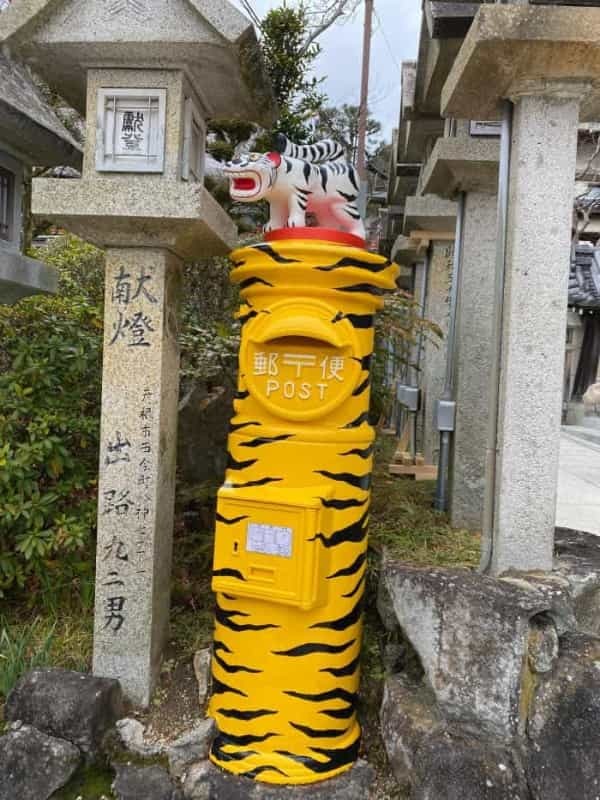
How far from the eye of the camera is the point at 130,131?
267cm

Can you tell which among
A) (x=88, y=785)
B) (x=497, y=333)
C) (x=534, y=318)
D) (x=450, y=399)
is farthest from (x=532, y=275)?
(x=88, y=785)

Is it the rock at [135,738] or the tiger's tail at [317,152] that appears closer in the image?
the rock at [135,738]

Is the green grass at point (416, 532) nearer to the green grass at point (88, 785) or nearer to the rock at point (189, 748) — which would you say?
the rock at point (189, 748)

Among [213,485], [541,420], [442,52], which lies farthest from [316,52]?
[541,420]

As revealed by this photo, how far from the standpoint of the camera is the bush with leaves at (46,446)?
310 cm

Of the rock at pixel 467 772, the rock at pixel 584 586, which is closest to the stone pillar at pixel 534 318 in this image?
the rock at pixel 584 586

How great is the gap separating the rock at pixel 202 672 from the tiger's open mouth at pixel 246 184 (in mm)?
2160

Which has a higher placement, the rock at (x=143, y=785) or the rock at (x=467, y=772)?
the rock at (x=467, y=772)

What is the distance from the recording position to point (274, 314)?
2.55 meters

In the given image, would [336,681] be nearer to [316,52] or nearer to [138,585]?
[138,585]

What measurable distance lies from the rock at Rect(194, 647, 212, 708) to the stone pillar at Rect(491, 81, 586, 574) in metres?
1.45

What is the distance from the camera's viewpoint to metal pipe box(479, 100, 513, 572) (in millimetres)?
2627

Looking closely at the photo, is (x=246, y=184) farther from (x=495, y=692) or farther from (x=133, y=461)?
(x=495, y=692)

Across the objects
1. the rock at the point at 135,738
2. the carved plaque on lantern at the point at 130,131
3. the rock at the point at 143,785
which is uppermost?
the carved plaque on lantern at the point at 130,131
